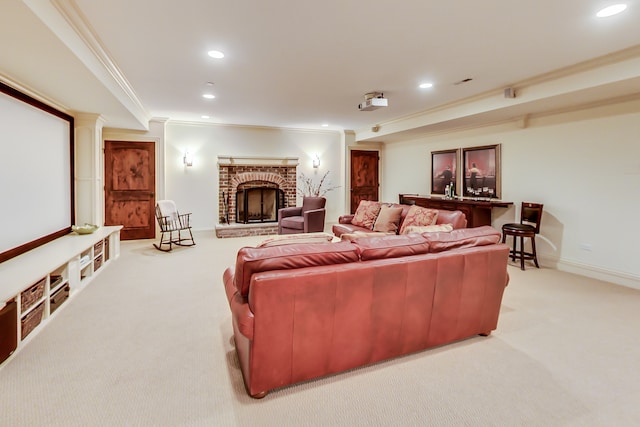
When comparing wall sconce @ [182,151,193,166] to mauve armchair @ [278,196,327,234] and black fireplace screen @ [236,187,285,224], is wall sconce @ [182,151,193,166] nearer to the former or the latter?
black fireplace screen @ [236,187,285,224]

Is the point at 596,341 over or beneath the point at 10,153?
beneath

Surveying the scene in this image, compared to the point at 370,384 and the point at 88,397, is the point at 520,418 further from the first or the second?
the point at 88,397

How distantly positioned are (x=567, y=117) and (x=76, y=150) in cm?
709

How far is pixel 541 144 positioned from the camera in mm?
4867

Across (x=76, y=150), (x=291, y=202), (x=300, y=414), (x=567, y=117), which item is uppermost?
(x=567, y=117)

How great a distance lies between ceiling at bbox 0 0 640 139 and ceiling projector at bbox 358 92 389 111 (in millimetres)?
133

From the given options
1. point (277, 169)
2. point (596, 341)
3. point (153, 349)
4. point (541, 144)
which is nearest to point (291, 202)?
point (277, 169)

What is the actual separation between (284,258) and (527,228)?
13.1 ft

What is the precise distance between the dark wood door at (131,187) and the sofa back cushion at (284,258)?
217 inches

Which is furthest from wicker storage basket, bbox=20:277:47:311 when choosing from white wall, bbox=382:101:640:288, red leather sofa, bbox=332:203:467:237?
white wall, bbox=382:101:640:288

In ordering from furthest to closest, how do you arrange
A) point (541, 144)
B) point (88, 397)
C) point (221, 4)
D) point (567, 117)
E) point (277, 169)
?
point (277, 169)
point (541, 144)
point (567, 117)
point (221, 4)
point (88, 397)

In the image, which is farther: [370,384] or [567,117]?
[567,117]

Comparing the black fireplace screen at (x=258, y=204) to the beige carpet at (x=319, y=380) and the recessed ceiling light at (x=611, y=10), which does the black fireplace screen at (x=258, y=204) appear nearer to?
the beige carpet at (x=319, y=380)

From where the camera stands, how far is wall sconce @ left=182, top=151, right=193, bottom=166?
685cm
